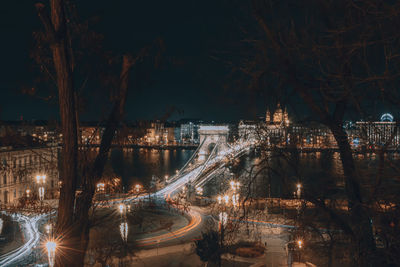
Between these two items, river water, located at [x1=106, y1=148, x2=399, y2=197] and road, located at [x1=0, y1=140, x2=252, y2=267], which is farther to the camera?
road, located at [x1=0, y1=140, x2=252, y2=267]

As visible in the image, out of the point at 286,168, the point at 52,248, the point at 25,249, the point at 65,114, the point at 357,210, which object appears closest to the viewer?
the point at 65,114

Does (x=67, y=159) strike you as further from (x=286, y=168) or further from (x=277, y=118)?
(x=286, y=168)

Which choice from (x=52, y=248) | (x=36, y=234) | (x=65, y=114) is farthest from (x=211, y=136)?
(x=65, y=114)

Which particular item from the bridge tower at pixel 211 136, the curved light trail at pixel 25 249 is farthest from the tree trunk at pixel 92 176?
the bridge tower at pixel 211 136

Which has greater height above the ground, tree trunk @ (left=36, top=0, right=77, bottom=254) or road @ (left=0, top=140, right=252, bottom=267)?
tree trunk @ (left=36, top=0, right=77, bottom=254)

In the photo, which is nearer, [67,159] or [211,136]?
[67,159]

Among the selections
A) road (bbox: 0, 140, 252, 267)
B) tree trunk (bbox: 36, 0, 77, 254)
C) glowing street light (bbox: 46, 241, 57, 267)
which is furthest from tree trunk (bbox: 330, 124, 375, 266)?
road (bbox: 0, 140, 252, 267)

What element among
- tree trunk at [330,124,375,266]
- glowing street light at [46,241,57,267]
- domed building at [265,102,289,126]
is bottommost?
glowing street light at [46,241,57,267]

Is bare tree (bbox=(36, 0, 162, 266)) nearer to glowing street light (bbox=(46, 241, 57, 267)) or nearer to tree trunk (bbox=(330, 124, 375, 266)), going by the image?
glowing street light (bbox=(46, 241, 57, 267))

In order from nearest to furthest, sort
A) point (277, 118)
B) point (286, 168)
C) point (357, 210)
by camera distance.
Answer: point (357, 210) → point (277, 118) → point (286, 168)

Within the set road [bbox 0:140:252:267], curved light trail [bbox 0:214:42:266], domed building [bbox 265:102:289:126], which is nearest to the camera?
domed building [bbox 265:102:289:126]

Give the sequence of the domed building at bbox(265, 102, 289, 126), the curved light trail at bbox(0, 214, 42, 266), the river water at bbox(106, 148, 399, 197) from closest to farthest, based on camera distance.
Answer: the river water at bbox(106, 148, 399, 197), the domed building at bbox(265, 102, 289, 126), the curved light trail at bbox(0, 214, 42, 266)

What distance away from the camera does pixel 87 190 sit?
247 cm

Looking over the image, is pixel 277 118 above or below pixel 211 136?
below
